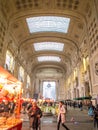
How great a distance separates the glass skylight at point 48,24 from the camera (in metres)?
18.6

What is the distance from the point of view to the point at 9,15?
1549 cm

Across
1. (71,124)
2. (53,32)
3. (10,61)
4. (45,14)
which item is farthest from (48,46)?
(71,124)

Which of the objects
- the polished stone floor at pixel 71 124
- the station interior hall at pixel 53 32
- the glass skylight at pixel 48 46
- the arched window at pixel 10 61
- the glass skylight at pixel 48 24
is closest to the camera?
the polished stone floor at pixel 71 124

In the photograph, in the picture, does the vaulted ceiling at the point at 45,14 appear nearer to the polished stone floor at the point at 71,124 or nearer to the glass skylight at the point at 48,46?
the glass skylight at the point at 48,46

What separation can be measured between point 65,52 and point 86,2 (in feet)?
45.3

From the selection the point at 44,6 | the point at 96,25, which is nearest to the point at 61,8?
the point at 44,6

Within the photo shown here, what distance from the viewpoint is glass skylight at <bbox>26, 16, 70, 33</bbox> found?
18578 millimetres

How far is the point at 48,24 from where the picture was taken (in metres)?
20.1

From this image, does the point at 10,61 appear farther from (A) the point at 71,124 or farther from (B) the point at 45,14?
(A) the point at 71,124

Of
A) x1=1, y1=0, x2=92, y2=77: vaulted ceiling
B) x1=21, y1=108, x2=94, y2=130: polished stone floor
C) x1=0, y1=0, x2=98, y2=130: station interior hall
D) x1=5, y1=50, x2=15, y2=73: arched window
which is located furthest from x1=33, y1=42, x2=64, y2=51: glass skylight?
x1=21, y1=108, x2=94, y2=130: polished stone floor

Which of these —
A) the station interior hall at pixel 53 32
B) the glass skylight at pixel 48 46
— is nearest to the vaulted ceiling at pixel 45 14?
the station interior hall at pixel 53 32

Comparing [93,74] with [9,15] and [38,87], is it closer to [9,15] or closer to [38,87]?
[9,15]

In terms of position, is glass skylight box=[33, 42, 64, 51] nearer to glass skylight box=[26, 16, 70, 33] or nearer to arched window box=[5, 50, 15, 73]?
glass skylight box=[26, 16, 70, 33]

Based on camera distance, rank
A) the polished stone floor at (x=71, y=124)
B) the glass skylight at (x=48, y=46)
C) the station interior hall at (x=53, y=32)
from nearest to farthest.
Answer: the polished stone floor at (x=71, y=124) < the station interior hall at (x=53, y=32) < the glass skylight at (x=48, y=46)
